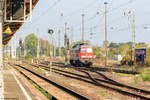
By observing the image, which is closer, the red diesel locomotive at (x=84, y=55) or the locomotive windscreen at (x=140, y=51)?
the locomotive windscreen at (x=140, y=51)

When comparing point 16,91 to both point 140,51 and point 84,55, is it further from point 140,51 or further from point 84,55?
point 84,55

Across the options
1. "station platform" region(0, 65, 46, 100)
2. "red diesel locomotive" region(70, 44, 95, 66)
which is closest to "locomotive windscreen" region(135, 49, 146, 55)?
"red diesel locomotive" region(70, 44, 95, 66)

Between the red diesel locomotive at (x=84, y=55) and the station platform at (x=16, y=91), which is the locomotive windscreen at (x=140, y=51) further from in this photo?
the station platform at (x=16, y=91)

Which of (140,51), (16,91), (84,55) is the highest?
(140,51)

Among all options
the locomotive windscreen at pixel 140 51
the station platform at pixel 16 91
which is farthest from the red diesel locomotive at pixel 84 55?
the station platform at pixel 16 91

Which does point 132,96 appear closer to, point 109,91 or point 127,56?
point 109,91

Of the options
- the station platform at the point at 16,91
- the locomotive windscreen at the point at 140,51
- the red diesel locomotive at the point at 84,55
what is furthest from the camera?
the red diesel locomotive at the point at 84,55

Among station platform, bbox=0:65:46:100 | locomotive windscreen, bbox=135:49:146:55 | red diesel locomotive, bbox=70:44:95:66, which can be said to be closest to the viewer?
station platform, bbox=0:65:46:100

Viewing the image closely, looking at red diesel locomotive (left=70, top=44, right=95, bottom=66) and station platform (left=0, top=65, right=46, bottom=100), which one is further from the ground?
red diesel locomotive (left=70, top=44, right=95, bottom=66)

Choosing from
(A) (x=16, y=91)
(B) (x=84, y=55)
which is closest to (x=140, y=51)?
(B) (x=84, y=55)

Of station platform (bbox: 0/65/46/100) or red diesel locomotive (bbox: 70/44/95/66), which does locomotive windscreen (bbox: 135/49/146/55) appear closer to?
red diesel locomotive (bbox: 70/44/95/66)

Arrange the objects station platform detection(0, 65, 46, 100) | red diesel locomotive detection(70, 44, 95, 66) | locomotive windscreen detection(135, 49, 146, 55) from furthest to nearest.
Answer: red diesel locomotive detection(70, 44, 95, 66) → locomotive windscreen detection(135, 49, 146, 55) → station platform detection(0, 65, 46, 100)

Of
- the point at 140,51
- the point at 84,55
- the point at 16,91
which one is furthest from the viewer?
the point at 84,55

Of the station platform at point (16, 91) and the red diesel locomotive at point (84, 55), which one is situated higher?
the red diesel locomotive at point (84, 55)
